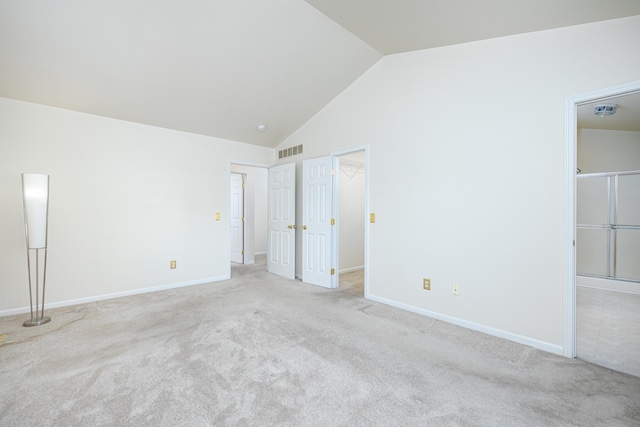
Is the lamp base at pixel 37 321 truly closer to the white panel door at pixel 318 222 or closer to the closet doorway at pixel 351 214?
the white panel door at pixel 318 222

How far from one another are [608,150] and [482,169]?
12.3 ft

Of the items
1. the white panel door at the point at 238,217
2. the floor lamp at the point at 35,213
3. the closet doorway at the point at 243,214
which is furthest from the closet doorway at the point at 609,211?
the floor lamp at the point at 35,213

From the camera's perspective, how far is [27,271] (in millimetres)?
3244

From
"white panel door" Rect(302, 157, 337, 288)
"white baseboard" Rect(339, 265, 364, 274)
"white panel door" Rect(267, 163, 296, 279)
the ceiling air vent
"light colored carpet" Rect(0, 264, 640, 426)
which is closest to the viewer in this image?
"light colored carpet" Rect(0, 264, 640, 426)

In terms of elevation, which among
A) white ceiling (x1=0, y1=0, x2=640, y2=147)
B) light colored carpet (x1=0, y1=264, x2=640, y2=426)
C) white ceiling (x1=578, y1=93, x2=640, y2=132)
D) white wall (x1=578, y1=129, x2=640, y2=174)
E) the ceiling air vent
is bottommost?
light colored carpet (x1=0, y1=264, x2=640, y2=426)

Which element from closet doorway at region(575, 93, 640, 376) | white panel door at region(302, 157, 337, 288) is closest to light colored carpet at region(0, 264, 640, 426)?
white panel door at region(302, 157, 337, 288)

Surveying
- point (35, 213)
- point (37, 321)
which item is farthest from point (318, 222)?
point (37, 321)

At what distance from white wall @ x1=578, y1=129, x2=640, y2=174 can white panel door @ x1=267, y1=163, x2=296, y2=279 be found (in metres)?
5.08

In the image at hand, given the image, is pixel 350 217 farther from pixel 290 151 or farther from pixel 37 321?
pixel 37 321

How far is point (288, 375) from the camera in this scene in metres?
2.00

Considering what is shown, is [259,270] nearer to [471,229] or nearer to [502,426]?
[471,229]

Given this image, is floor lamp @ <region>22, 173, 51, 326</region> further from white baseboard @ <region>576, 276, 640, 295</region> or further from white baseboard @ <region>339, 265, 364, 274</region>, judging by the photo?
white baseboard @ <region>576, 276, 640, 295</region>

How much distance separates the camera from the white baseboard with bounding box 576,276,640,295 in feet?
13.3

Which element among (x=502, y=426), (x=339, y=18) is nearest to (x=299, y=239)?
(x=339, y=18)
